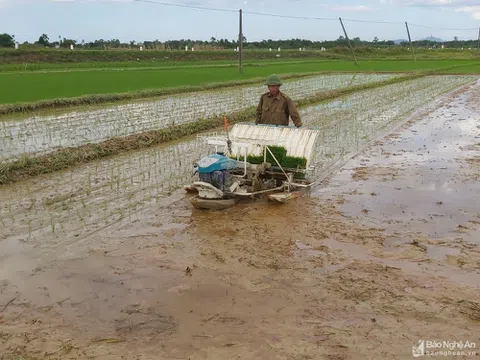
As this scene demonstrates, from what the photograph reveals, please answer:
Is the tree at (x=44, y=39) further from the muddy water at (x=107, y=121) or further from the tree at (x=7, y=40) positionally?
the muddy water at (x=107, y=121)

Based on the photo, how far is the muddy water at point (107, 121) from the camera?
9.91 meters

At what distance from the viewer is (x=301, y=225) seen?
5.90 metres

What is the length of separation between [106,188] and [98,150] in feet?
7.16

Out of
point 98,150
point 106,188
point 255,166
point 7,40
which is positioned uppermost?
point 7,40

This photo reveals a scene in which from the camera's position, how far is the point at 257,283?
14.4 feet

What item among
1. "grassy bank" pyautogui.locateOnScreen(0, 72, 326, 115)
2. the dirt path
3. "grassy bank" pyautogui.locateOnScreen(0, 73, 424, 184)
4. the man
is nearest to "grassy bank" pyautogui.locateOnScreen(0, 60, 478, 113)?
"grassy bank" pyautogui.locateOnScreen(0, 72, 326, 115)

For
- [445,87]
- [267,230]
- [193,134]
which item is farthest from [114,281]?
[445,87]

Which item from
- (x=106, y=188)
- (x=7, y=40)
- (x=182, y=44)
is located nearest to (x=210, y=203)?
(x=106, y=188)

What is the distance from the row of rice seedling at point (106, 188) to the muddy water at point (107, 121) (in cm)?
158

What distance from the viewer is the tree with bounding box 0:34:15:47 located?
119ft

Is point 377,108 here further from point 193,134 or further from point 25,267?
point 25,267

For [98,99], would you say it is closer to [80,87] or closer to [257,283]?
[80,87]

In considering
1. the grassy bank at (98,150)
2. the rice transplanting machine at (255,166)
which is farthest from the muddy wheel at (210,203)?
the grassy bank at (98,150)

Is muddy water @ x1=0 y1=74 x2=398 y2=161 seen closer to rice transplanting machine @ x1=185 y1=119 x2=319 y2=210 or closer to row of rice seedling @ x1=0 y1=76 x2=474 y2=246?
row of rice seedling @ x1=0 y1=76 x2=474 y2=246
